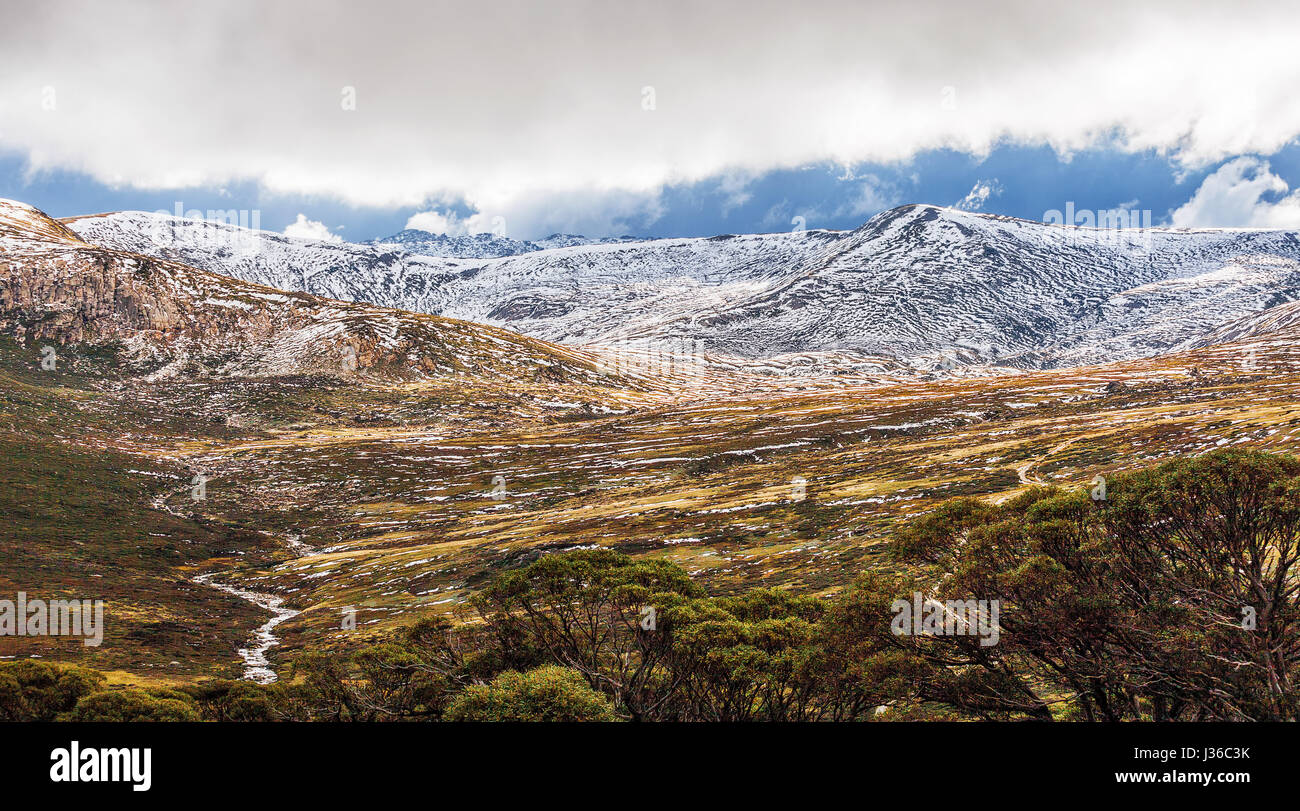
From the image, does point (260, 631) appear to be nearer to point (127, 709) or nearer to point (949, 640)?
point (127, 709)

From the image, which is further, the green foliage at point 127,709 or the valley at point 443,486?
the valley at point 443,486

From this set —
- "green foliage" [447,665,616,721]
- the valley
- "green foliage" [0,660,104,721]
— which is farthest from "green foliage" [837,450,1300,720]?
"green foliage" [0,660,104,721]

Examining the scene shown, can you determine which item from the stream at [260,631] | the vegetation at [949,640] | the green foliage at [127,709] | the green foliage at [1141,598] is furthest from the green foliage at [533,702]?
the stream at [260,631]

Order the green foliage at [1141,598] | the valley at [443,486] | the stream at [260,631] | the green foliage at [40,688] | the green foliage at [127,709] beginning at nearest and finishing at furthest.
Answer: the green foliage at [1141,598] → the green foliage at [127,709] → the green foliage at [40,688] → the stream at [260,631] → the valley at [443,486]

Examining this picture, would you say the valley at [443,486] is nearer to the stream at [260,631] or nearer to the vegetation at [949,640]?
the stream at [260,631]

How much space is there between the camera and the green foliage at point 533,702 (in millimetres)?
23203

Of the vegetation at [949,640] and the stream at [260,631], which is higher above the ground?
the vegetation at [949,640]

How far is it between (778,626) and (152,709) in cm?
2453

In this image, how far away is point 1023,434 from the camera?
11838 cm

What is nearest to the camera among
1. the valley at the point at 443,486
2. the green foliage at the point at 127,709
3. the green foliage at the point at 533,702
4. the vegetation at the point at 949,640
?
the vegetation at the point at 949,640

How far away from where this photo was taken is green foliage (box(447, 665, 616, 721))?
2320 cm

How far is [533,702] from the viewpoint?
77.2 feet
